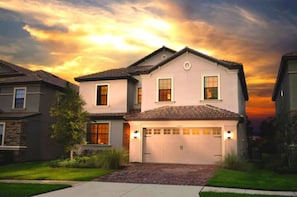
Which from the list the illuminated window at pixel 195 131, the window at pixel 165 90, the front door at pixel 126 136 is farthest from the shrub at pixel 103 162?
the window at pixel 165 90

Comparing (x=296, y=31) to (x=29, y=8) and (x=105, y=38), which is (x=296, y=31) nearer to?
(x=105, y=38)

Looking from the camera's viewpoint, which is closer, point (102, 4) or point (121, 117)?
point (102, 4)

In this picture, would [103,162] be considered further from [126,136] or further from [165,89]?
[165,89]

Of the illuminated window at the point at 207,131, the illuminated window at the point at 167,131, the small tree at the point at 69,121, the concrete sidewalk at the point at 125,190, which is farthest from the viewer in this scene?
the illuminated window at the point at 167,131

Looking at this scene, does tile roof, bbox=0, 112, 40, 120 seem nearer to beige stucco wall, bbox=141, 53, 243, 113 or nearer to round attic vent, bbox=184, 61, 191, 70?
beige stucco wall, bbox=141, 53, 243, 113

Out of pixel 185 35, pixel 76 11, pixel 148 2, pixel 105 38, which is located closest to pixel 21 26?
pixel 76 11

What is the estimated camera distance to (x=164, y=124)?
753 inches

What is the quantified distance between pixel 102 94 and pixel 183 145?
27.2 feet

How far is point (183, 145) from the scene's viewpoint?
739 inches

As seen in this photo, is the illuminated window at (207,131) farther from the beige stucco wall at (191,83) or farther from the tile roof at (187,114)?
the beige stucco wall at (191,83)

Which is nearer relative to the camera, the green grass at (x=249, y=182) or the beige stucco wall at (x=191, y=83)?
the green grass at (x=249, y=182)

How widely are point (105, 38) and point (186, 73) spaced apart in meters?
5.86

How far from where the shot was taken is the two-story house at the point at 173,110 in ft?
60.1

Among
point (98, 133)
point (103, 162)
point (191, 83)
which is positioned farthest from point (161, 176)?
point (98, 133)
